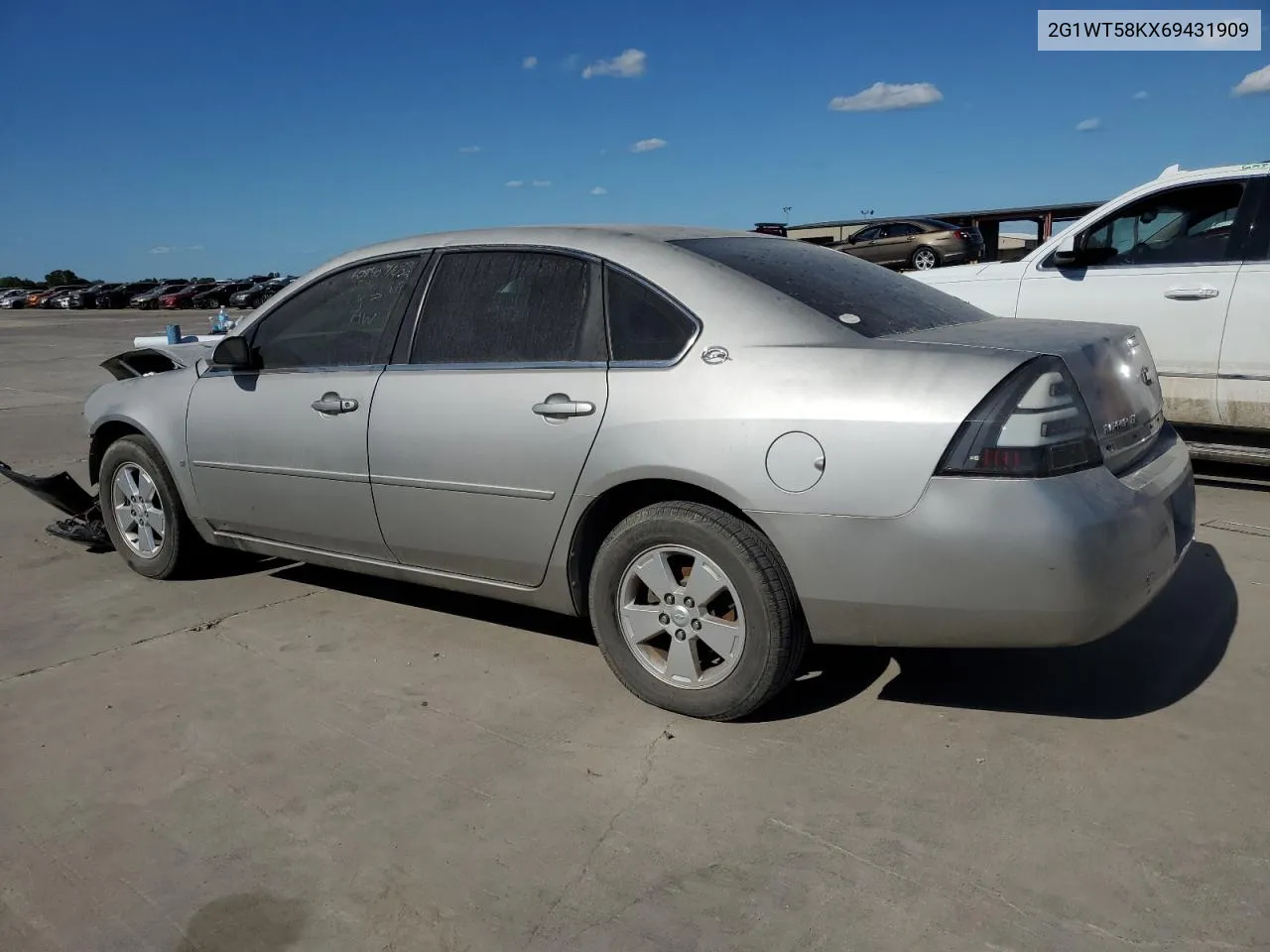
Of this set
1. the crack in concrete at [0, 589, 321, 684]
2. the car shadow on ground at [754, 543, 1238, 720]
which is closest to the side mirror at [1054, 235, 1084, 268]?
the car shadow on ground at [754, 543, 1238, 720]

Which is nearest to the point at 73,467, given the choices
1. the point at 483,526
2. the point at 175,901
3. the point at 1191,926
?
the point at 483,526

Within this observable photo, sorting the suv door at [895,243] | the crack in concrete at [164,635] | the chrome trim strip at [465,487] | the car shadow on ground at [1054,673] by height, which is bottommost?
the car shadow on ground at [1054,673]

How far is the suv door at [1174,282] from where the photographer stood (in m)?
5.84

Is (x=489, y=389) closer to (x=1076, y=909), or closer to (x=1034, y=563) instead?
(x=1034, y=563)

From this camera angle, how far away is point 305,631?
168 inches

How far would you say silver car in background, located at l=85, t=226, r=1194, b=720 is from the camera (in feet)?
9.24

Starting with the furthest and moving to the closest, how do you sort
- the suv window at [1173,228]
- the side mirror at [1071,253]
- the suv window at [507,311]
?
the side mirror at [1071,253], the suv window at [1173,228], the suv window at [507,311]

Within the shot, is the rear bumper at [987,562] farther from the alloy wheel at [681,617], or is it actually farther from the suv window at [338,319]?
the suv window at [338,319]

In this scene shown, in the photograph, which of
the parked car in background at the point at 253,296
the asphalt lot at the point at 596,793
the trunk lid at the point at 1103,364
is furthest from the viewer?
the parked car in background at the point at 253,296

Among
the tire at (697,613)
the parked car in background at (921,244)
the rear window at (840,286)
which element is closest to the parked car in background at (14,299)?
the parked car in background at (921,244)

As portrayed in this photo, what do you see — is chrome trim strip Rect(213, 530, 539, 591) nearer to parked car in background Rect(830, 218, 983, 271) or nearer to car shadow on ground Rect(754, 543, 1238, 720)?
car shadow on ground Rect(754, 543, 1238, 720)

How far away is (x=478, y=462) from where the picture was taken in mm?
3607

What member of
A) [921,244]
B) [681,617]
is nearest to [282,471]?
[681,617]

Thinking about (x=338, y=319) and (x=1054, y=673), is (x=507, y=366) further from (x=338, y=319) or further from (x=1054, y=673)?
(x=1054, y=673)
